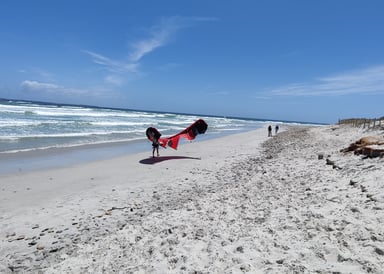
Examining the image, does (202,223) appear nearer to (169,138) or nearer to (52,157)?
(169,138)

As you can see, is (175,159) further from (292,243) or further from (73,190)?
(292,243)

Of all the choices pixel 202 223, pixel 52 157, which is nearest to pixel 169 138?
pixel 52 157

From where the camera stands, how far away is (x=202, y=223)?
4.44 m

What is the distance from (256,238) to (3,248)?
138 inches

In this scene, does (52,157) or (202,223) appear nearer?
(202,223)

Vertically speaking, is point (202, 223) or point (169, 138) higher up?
point (169, 138)

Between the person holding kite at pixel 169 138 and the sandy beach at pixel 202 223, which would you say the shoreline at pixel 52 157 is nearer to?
the sandy beach at pixel 202 223

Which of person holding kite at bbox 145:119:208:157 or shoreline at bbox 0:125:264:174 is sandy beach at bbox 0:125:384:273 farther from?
person holding kite at bbox 145:119:208:157

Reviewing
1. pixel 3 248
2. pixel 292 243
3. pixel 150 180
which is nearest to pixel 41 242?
pixel 3 248

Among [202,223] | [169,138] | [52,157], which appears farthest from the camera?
[169,138]

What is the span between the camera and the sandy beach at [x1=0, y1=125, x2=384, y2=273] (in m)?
3.21

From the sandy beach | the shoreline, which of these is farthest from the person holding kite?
the sandy beach

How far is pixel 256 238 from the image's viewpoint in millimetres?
3701

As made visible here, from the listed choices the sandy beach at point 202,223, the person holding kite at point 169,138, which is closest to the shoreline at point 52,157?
the sandy beach at point 202,223
